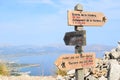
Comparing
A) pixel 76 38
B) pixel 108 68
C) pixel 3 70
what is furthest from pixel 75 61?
pixel 3 70

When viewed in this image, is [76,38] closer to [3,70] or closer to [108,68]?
[108,68]

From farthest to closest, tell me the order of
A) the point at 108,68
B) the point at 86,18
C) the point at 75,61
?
the point at 108,68 < the point at 86,18 < the point at 75,61

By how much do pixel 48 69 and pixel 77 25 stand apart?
11192 millimetres

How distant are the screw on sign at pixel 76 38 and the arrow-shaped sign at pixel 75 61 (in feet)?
1.17

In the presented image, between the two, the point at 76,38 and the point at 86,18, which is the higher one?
the point at 86,18

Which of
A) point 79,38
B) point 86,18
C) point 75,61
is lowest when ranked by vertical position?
point 75,61

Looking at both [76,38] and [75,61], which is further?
[76,38]

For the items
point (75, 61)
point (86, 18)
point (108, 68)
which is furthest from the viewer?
point (108, 68)

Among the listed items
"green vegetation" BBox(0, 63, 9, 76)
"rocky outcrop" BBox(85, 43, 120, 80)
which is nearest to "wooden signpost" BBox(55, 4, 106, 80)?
"rocky outcrop" BBox(85, 43, 120, 80)

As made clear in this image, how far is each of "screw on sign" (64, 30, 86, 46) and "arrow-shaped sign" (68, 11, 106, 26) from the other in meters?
0.30

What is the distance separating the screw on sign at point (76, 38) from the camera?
36.6ft

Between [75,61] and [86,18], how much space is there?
1.24 metres

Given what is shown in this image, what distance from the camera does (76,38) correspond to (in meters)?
11.3

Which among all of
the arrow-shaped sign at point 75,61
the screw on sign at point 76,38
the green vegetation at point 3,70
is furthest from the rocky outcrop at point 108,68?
the green vegetation at point 3,70
